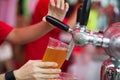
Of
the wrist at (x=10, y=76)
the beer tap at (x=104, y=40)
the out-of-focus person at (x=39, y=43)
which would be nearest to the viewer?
the beer tap at (x=104, y=40)

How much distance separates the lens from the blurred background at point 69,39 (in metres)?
1.29

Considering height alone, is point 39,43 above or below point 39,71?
above

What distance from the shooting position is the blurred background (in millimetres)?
1292

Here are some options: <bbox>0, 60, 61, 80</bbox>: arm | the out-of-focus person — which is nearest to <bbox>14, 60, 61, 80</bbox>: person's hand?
<bbox>0, 60, 61, 80</bbox>: arm

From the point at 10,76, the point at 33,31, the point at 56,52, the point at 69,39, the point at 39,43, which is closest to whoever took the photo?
the point at 56,52

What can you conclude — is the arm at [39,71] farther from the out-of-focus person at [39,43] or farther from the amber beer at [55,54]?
the out-of-focus person at [39,43]

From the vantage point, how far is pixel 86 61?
166cm

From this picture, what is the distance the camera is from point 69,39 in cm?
108

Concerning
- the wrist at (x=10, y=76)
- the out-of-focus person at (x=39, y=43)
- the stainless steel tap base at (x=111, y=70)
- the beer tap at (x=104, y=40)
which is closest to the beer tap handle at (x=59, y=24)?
the beer tap at (x=104, y=40)

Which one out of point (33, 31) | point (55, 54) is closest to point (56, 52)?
point (55, 54)

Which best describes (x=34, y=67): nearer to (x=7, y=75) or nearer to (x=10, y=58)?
(x=7, y=75)

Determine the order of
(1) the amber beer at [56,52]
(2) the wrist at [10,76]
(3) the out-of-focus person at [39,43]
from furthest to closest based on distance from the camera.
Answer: (3) the out-of-focus person at [39,43]
(2) the wrist at [10,76]
(1) the amber beer at [56,52]

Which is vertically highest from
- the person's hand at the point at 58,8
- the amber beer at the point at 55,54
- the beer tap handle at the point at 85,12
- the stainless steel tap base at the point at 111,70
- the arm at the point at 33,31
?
the person's hand at the point at 58,8

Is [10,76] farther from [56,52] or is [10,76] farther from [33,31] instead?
[33,31]
